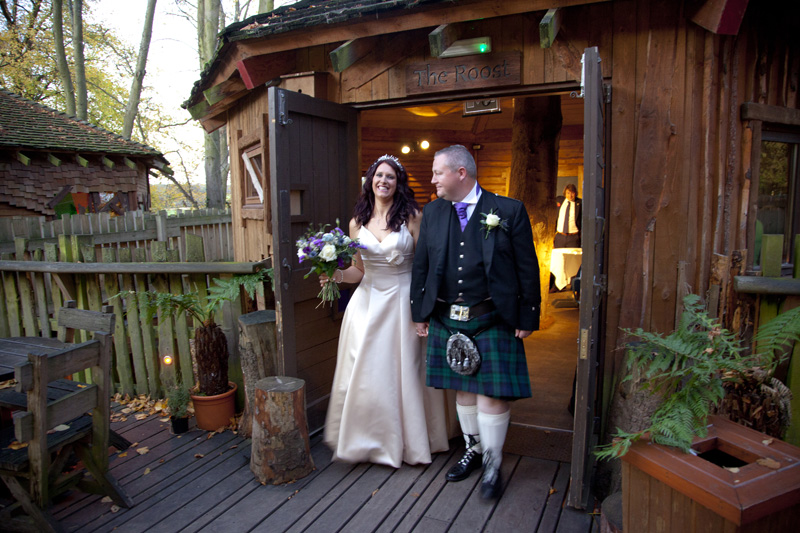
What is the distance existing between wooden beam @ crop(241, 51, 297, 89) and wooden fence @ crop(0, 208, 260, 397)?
5.11 feet

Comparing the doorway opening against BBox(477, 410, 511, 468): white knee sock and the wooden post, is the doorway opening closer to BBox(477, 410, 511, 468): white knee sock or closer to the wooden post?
the wooden post

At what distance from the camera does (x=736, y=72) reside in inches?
151

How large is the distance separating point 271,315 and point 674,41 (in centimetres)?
368

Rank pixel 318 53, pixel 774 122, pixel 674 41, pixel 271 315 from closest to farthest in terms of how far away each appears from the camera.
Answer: pixel 674 41 → pixel 774 122 → pixel 271 315 → pixel 318 53

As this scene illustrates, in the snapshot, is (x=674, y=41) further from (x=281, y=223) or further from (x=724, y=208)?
(x=281, y=223)

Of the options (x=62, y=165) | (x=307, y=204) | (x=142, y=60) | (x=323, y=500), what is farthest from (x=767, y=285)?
(x=142, y=60)

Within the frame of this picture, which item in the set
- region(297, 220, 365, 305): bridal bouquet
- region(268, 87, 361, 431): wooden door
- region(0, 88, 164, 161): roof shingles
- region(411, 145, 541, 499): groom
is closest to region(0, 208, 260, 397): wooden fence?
region(268, 87, 361, 431): wooden door

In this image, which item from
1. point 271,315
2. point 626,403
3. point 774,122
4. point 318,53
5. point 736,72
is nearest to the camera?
point 626,403

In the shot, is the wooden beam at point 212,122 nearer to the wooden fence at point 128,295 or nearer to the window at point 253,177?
the window at point 253,177

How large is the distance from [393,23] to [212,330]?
117 inches

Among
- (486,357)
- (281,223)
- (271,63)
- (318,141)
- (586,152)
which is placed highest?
(271,63)

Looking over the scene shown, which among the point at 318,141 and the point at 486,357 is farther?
the point at 318,141

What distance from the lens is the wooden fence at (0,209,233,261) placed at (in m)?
7.21

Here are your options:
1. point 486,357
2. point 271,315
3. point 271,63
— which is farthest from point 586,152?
point 271,63
